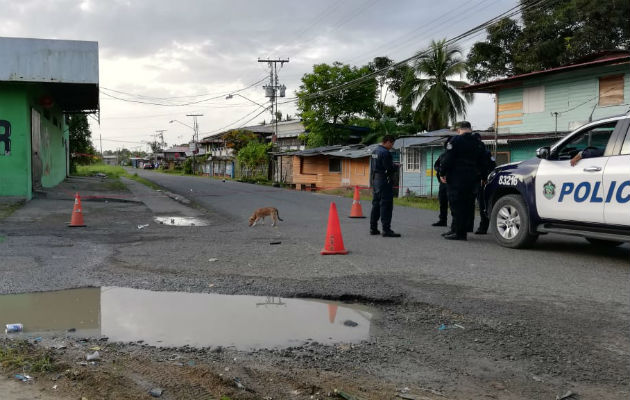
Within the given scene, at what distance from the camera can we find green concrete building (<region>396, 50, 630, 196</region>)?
65.2 feet

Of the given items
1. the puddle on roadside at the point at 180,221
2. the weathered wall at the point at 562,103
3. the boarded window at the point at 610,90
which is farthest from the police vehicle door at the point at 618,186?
the boarded window at the point at 610,90

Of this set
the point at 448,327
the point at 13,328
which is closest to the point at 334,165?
the point at 448,327

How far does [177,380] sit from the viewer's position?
10.8 feet

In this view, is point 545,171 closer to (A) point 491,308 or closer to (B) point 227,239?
(A) point 491,308

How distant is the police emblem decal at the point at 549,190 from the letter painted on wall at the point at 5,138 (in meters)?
14.5

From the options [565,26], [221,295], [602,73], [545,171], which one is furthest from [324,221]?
[565,26]

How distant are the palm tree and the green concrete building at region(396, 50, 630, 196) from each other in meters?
12.6

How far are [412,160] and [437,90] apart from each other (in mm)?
11622

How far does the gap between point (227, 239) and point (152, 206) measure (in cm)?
872

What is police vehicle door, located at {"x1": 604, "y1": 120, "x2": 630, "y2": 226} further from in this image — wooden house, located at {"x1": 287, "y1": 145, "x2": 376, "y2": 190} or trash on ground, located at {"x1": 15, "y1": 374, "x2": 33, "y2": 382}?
wooden house, located at {"x1": 287, "y1": 145, "x2": 376, "y2": 190}

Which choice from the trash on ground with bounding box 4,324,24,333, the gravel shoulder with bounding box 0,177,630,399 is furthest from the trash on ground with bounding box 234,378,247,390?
the trash on ground with bounding box 4,324,24,333

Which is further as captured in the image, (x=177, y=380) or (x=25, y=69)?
(x=25, y=69)

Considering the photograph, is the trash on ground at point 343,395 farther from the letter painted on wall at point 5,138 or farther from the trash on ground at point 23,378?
the letter painted on wall at point 5,138

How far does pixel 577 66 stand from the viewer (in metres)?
20.0
